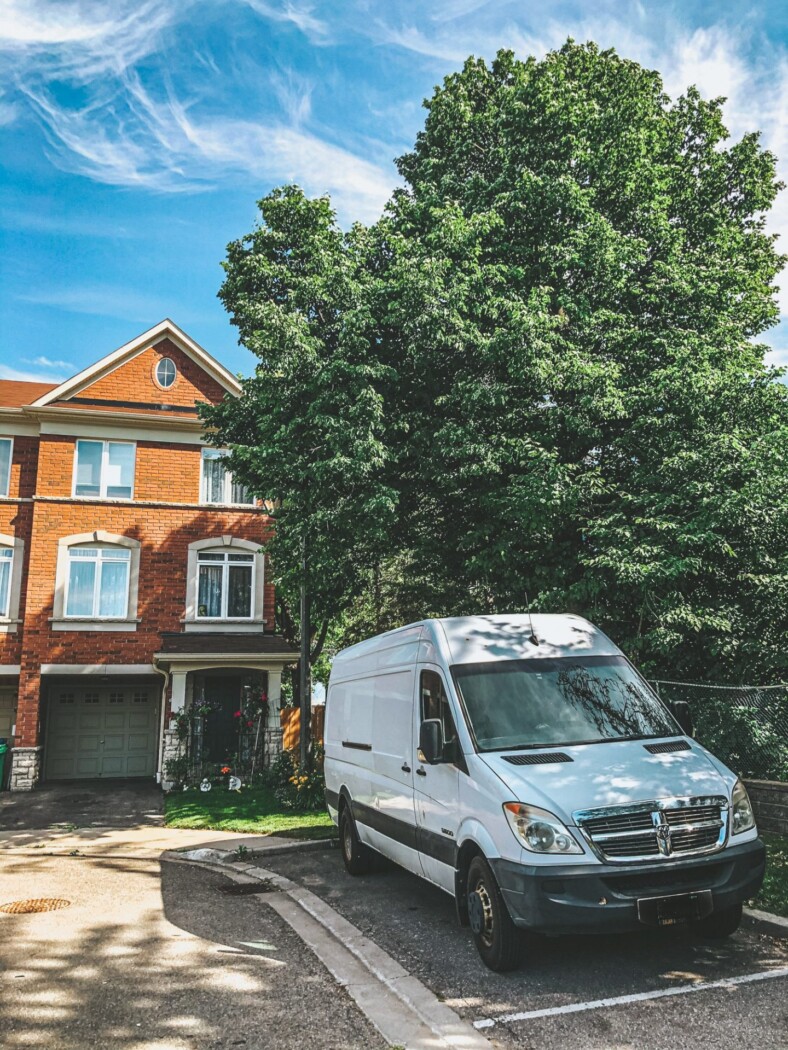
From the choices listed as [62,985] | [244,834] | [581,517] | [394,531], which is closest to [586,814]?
[62,985]

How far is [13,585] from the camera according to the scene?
859 inches

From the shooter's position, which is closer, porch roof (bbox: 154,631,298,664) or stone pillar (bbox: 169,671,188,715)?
porch roof (bbox: 154,631,298,664)

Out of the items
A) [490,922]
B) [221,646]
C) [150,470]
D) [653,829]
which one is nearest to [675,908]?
[653,829]

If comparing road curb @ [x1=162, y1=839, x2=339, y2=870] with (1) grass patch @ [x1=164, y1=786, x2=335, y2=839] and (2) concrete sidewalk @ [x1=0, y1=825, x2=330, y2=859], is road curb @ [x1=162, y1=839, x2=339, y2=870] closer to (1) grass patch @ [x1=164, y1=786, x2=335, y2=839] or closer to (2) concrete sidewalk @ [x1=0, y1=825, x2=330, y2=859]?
(2) concrete sidewalk @ [x1=0, y1=825, x2=330, y2=859]

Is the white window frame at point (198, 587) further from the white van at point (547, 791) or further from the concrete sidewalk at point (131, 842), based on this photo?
the white van at point (547, 791)

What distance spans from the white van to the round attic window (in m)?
16.9

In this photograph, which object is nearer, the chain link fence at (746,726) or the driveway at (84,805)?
the chain link fence at (746,726)

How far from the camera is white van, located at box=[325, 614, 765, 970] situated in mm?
5305

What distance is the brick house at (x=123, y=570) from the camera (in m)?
21.0

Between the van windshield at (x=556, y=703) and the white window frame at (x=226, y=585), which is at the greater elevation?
the white window frame at (x=226, y=585)

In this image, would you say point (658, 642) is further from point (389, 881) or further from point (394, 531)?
point (394, 531)

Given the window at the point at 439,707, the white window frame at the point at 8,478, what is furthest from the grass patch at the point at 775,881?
the white window frame at the point at 8,478

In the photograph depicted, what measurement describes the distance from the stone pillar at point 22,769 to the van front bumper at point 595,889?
18.3m

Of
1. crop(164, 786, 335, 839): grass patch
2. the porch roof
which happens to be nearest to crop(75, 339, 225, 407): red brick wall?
the porch roof
